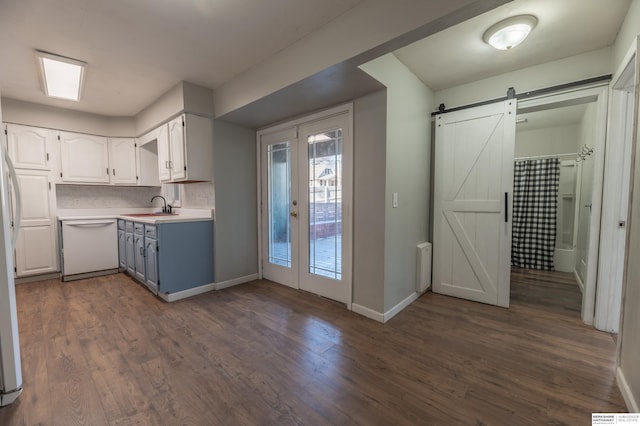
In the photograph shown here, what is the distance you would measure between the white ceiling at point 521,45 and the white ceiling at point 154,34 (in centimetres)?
95

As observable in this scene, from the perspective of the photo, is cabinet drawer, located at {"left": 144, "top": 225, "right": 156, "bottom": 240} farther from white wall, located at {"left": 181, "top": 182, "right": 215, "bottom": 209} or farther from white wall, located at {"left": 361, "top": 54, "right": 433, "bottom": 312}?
white wall, located at {"left": 361, "top": 54, "right": 433, "bottom": 312}

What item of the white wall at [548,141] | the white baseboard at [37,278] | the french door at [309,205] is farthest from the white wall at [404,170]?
the white baseboard at [37,278]

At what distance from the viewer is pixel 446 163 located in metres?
3.08

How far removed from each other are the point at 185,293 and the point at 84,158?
112 inches

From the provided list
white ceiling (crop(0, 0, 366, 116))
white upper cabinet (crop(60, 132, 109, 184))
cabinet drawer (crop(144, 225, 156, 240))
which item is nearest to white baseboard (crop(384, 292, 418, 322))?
white ceiling (crop(0, 0, 366, 116))

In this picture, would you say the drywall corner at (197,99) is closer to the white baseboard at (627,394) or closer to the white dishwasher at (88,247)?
the white dishwasher at (88,247)

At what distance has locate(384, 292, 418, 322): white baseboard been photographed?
2495 millimetres

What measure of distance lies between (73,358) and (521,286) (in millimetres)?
4690

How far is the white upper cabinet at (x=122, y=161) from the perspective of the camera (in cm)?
424

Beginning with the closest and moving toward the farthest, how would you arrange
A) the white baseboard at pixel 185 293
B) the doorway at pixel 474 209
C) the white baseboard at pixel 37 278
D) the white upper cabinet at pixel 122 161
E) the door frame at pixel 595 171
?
the door frame at pixel 595 171 → the doorway at pixel 474 209 → the white baseboard at pixel 185 293 → the white baseboard at pixel 37 278 → the white upper cabinet at pixel 122 161

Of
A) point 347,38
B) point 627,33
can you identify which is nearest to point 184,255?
point 347,38

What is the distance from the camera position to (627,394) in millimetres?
1456

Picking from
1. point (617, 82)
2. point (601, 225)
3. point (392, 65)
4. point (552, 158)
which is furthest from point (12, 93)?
point (552, 158)

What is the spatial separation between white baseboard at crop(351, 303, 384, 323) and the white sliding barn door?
3.72 ft
